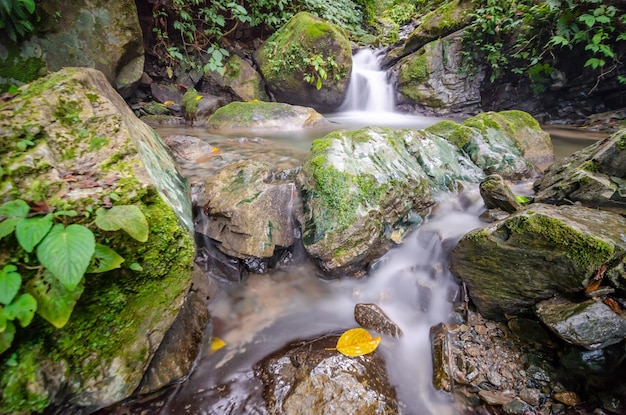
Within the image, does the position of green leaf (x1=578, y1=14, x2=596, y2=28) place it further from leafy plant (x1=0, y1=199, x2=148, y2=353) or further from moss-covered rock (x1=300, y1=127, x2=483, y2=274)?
leafy plant (x1=0, y1=199, x2=148, y2=353)

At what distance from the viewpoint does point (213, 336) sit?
2.41m

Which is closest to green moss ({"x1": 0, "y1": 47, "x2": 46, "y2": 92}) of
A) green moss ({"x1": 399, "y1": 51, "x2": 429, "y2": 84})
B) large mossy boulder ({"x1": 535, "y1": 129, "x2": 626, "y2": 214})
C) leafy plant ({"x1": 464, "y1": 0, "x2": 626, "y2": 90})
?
large mossy boulder ({"x1": 535, "y1": 129, "x2": 626, "y2": 214})

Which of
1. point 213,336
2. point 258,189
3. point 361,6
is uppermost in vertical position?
point 361,6

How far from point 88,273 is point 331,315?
1981 millimetres

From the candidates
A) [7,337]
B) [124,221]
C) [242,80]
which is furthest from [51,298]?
[242,80]

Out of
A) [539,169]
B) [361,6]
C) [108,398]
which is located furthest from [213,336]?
[361,6]

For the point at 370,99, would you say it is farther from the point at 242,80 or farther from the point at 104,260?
the point at 104,260

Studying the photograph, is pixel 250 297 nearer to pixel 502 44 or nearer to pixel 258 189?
pixel 258 189

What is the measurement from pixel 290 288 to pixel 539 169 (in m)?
4.60

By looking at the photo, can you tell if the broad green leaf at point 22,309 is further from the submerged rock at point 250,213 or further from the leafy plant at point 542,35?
the leafy plant at point 542,35

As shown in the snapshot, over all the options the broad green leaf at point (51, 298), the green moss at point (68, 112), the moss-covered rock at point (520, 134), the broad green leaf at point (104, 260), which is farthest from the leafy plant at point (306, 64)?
the broad green leaf at point (51, 298)

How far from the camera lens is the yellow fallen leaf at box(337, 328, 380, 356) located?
2293 mm

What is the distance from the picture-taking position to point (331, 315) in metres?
2.74

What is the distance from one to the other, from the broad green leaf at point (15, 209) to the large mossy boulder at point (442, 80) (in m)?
9.42
